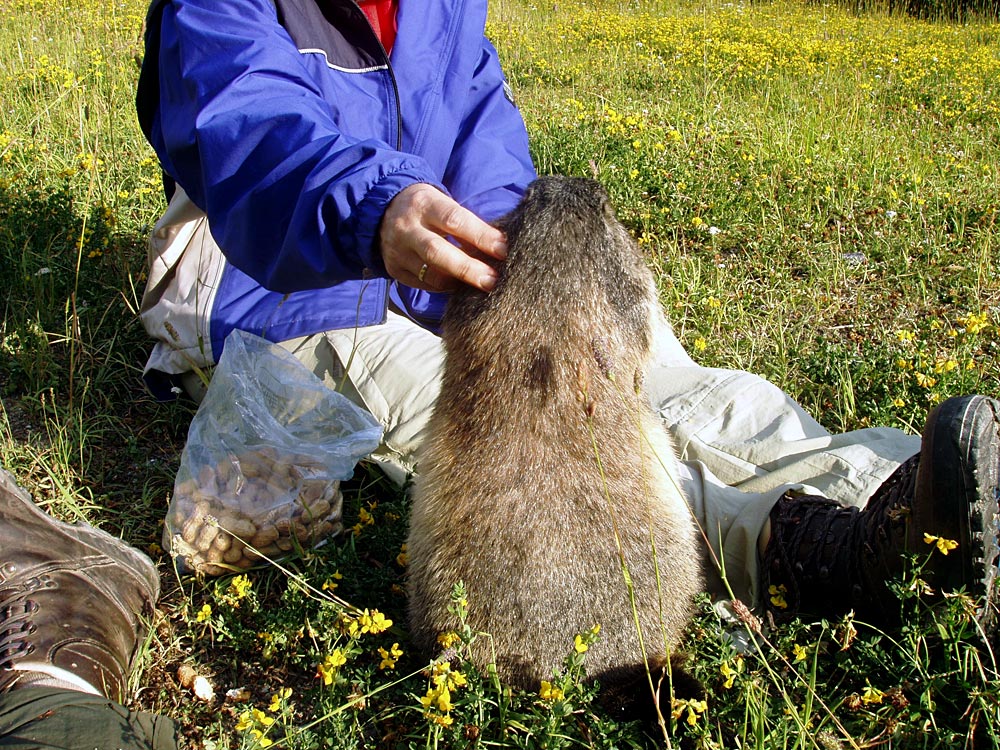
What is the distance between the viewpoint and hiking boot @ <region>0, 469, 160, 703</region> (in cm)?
241

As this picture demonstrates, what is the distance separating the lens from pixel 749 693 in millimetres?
2078

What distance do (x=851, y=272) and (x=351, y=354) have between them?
2.99 meters

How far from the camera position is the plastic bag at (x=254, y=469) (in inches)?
118

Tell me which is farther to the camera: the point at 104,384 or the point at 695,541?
the point at 104,384

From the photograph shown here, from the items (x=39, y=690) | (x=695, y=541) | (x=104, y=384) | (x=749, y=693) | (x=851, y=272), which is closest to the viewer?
(x=749, y=693)

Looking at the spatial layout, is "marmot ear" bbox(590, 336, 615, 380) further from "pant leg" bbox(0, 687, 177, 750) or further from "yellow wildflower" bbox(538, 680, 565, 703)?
"pant leg" bbox(0, 687, 177, 750)

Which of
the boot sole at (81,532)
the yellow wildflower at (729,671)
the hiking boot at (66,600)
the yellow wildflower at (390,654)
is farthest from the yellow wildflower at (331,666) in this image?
the yellow wildflower at (729,671)

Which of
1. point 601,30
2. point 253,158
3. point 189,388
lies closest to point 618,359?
point 253,158

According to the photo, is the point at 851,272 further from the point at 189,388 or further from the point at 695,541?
the point at 189,388

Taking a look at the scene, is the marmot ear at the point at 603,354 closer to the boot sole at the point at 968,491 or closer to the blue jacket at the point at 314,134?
the blue jacket at the point at 314,134

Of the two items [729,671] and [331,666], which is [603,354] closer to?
[729,671]

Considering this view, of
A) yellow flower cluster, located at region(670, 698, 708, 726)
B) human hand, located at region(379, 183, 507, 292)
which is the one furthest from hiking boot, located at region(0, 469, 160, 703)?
yellow flower cluster, located at region(670, 698, 708, 726)

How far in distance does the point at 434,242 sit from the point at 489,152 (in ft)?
5.84

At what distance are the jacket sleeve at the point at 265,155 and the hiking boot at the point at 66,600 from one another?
1034 mm
